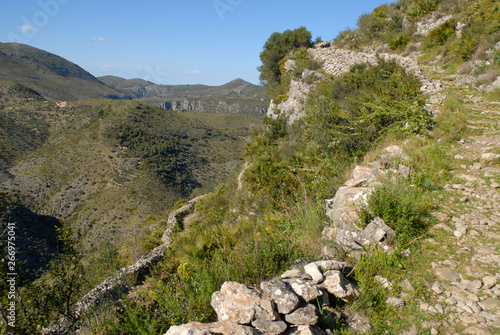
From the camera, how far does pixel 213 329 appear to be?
1930 mm

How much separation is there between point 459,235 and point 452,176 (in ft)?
4.29

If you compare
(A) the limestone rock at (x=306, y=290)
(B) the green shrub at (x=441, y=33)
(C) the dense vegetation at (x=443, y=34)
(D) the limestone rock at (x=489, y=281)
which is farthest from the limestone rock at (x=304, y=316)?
(B) the green shrub at (x=441, y=33)

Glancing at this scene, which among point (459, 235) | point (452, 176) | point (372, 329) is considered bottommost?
point (372, 329)

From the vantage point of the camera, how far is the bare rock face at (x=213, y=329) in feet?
5.85

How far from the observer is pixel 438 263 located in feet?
8.55

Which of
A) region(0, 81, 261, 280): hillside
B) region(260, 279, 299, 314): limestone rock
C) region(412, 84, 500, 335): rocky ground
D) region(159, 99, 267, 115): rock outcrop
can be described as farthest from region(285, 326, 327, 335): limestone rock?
region(159, 99, 267, 115): rock outcrop

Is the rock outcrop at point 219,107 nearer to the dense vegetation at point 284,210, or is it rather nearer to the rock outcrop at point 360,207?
the dense vegetation at point 284,210

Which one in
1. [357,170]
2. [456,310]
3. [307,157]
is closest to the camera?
[456,310]

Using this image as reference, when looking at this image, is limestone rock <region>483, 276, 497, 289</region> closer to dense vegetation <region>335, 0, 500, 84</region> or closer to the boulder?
the boulder

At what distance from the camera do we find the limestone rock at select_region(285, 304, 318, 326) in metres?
2.00

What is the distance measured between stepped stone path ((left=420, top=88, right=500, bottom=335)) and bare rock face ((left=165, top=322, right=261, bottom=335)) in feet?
4.63

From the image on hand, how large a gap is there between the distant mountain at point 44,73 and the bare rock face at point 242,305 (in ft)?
338

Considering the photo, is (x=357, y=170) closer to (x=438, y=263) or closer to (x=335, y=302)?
(x=438, y=263)

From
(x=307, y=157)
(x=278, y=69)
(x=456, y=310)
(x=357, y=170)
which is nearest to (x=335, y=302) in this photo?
(x=456, y=310)
